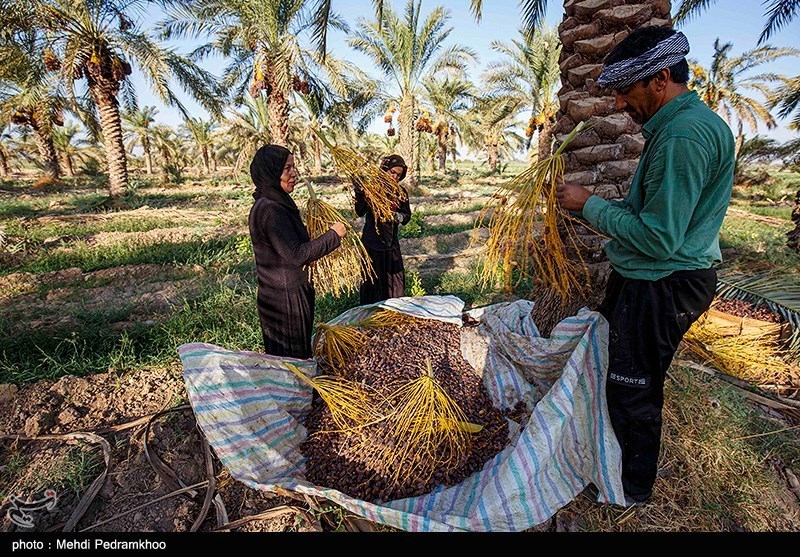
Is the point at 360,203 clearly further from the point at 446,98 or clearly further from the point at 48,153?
the point at 48,153

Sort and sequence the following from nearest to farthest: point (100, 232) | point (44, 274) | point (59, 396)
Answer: point (59, 396) < point (44, 274) < point (100, 232)

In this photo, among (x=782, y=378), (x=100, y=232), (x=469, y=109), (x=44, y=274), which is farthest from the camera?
(x=469, y=109)

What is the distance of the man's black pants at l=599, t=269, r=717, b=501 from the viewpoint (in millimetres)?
1620

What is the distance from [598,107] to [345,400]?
7.00 ft

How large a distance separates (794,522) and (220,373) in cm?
298

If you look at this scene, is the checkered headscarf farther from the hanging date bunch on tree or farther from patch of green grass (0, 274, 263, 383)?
the hanging date bunch on tree

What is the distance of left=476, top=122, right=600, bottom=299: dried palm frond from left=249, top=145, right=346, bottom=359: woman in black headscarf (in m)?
1.01

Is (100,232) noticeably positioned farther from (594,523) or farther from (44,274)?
(594,523)

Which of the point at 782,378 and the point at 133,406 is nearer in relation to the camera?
the point at 133,406

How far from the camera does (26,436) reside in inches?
93.7

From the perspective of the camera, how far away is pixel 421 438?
1.90m

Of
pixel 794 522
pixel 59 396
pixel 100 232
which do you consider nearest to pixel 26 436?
pixel 59 396

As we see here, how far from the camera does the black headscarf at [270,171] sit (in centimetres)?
240
